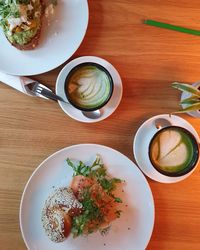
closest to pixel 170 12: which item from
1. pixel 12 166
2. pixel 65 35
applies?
pixel 65 35

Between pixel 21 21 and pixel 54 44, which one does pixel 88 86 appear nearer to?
pixel 54 44

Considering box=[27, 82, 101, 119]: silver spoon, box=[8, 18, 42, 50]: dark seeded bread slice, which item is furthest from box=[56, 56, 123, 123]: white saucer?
box=[8, 18, 42, 50]: dark seeded bread slice

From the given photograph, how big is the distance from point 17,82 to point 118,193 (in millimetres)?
442

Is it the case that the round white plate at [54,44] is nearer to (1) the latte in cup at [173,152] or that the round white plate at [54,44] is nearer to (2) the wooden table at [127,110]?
(2) the wooden table at [127,110]

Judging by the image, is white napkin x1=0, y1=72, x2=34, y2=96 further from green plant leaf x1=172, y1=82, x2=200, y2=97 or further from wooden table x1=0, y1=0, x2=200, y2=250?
green plant leaf x1=172, y1=82, x2=200, y2=97

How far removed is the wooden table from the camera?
119cm

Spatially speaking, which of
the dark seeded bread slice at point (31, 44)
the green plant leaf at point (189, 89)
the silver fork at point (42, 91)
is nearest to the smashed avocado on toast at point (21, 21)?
the dark seeded bread slice at point (31, 44)

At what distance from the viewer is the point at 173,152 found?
1137mm

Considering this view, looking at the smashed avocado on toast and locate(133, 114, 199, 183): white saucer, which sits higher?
the smashed avocado on toast

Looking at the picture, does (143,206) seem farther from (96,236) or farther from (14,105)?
(14,105)

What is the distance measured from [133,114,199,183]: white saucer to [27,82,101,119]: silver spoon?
140 mm

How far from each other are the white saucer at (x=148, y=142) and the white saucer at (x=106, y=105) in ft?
0.36

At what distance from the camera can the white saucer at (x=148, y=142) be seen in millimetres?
1152

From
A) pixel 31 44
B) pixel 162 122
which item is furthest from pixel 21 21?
pixel 162 122
